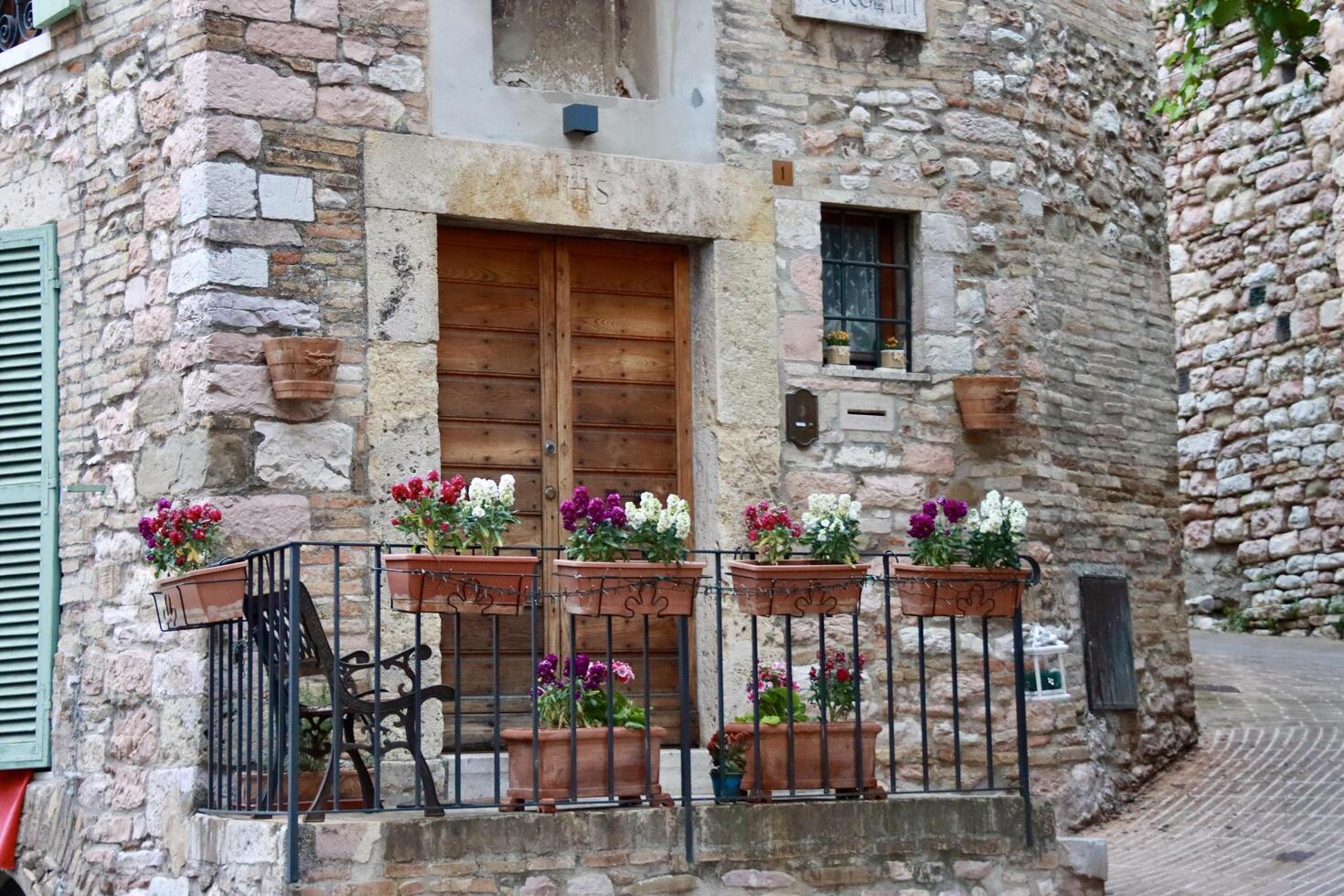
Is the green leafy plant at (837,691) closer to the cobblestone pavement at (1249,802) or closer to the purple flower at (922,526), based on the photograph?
the purple flower at (922,526)

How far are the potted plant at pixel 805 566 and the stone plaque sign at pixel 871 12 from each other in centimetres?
262

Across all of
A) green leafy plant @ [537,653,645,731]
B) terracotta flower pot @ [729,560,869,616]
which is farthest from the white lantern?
green leafy plant @ [537,653,645,731]

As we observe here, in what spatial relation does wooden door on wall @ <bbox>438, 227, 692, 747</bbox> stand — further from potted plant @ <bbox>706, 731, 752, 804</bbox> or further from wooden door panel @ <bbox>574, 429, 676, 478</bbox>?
potted plant @ <bbox>706, 731, 752, 804</bbox>

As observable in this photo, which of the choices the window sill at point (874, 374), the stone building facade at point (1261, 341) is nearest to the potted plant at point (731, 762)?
the window sill at point (874, 374)

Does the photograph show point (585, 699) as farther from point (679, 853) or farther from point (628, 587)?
point (679, 853)

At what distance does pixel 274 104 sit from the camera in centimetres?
719

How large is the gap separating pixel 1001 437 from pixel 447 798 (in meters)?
3.00

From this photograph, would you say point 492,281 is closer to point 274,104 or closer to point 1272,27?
point 274,104

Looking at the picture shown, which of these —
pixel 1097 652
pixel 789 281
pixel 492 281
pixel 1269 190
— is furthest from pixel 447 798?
pixel 1269 190

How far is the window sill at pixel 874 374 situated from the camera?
26.6ft

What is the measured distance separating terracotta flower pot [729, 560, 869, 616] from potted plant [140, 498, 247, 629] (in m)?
1.68

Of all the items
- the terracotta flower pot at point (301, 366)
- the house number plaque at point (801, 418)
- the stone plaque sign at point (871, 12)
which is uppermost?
the stone plaque sign at point (871, 12)

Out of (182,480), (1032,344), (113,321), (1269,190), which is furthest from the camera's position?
(1269,190)

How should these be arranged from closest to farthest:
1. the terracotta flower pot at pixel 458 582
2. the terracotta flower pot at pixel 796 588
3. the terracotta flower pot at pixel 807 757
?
the terracotta flower pot at pixel 458 582, the terracotta flower pot at pixel 796 588, the terracotta flower pot at pixel 807 757
